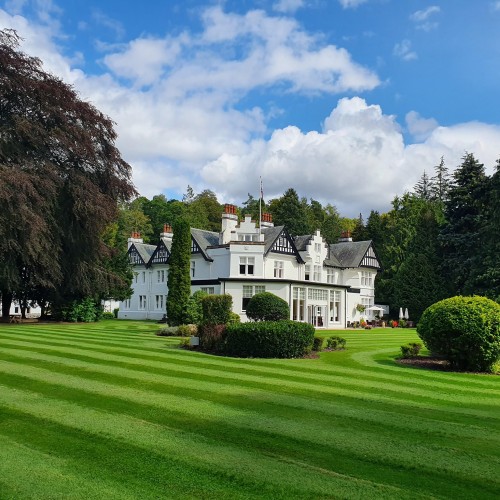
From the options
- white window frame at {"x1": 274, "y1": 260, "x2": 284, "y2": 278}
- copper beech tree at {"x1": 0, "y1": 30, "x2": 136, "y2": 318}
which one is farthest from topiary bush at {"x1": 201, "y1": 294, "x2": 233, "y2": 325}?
white window frame at {"x1": 274, "y1": 260, "x2": 284, "y2": 278}

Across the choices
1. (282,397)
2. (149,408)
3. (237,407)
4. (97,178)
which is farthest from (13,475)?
(97,178)

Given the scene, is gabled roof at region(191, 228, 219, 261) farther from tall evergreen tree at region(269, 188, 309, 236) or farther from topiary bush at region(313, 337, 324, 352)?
topiary bush at region(313, 337, 324, 352)

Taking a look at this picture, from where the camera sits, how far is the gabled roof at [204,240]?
52.3m

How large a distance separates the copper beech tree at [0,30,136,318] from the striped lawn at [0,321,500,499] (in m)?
19.8

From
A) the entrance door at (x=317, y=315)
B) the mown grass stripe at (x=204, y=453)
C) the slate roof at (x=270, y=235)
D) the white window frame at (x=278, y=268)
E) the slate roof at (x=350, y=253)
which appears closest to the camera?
the mown grass stripe at (x=204, y=453)

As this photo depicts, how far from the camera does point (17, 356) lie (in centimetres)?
1573

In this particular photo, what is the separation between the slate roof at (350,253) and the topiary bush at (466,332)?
41086mm

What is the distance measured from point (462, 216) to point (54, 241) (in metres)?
36.5

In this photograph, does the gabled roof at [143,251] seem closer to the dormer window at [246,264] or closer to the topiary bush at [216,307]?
the dormer window at [246,264]

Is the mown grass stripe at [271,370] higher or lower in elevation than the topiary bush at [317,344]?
lower

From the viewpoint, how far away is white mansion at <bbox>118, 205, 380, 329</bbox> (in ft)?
155

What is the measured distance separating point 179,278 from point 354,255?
88.2 ft

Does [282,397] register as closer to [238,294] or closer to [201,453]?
[201,453]

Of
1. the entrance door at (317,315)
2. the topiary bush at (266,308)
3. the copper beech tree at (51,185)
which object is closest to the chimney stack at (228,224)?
the entrance door at (317,315)
